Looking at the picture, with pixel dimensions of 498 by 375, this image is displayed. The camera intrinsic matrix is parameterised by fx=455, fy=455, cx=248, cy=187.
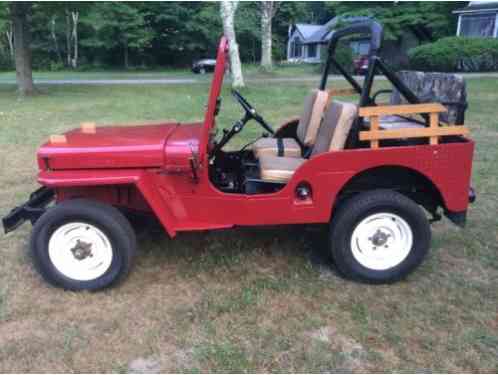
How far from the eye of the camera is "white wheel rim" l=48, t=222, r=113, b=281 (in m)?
2.98

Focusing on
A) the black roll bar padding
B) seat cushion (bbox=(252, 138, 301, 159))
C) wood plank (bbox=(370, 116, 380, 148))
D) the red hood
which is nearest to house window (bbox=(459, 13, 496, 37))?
the black roll bar padding

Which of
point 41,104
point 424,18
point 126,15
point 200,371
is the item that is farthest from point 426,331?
point 126,15

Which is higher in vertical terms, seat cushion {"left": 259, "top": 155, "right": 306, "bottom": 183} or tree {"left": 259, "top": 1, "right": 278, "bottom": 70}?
tree {"left": 259, "top": 1, "right": 278, "bottom": 70}

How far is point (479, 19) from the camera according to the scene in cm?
2486

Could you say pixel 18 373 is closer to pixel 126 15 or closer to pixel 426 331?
pixel 426 331

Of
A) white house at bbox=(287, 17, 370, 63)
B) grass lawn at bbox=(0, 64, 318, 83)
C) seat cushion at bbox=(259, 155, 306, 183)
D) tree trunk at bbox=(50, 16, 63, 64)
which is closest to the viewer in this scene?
seat cushion at bbox=(259, 155, 306, 183)

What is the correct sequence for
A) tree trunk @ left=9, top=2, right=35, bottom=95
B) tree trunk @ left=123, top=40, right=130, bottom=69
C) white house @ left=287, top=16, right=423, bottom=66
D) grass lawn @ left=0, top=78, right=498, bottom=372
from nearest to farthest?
grass lawn @ left=0, top=78, right=498, bottom=372 < tree trunk @ left=9, top=2, right=35, bottom=95 < white house @ left=287, top=16, right=423, bottom=66 < tree trunk @ left=123, top=40, right=130, bottom=69

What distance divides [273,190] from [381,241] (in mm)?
817

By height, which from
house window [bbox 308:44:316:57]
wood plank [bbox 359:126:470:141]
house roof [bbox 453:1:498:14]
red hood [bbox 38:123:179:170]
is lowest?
red hood [bbox 38:123:179:170]

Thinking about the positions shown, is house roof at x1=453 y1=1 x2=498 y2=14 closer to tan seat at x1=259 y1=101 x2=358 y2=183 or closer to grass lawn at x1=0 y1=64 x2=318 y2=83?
grass lawn at x1=0 y1=64 x2=318 y2=83

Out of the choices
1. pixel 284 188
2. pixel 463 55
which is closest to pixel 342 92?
pixel 284 188

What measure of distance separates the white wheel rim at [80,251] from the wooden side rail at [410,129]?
6.04 feet

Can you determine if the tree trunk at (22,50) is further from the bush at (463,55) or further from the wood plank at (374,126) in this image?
the bush at (463,55)

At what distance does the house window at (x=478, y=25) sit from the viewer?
24469 millimetres
